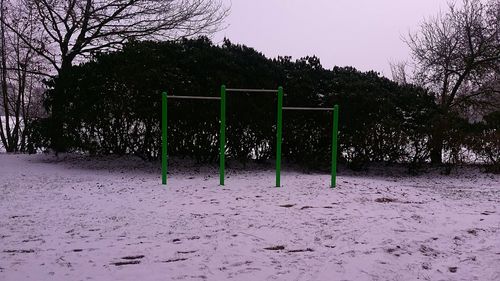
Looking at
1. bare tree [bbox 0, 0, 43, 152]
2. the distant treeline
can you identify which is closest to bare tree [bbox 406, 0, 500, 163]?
the distant treeline

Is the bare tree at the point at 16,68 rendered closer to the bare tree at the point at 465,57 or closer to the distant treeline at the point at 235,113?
the distant treeline at the point at 235,113

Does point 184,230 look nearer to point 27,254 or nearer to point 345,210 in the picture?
point 27,254

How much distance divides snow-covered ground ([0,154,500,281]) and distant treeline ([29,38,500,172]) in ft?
5.33

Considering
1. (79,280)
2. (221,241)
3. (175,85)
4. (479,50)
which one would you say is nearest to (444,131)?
(479,50)

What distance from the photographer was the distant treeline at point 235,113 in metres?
8.08

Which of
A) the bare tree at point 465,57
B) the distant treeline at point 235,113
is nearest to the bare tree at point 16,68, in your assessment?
the distant treeline at point 235,113

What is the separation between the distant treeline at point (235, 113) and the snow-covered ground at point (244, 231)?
1.62 meters

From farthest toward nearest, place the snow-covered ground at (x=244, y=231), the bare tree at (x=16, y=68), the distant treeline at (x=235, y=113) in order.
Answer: the bare tree at (x=16, y=68)
the distant treeline at (x=235, y=113)
the snow-covered ground at (x=244, y=231)

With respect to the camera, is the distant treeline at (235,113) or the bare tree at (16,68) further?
the bare tree at (16,68)

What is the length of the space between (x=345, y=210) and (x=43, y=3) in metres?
10.2

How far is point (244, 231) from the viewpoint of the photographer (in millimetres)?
4105

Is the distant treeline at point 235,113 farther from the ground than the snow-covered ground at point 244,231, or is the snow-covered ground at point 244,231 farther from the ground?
the distant treeline at point 235,113

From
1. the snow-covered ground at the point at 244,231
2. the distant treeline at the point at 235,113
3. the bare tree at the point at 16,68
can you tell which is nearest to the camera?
the snow-covered ground at the point at 244,231

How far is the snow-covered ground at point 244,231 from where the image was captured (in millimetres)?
3258
